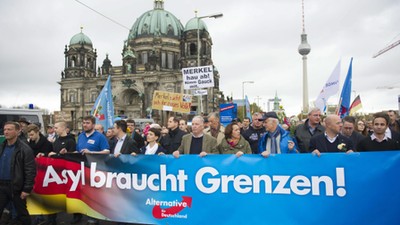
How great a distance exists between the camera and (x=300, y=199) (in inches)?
204

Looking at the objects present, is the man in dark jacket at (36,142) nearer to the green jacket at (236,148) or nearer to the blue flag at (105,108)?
the green jacket at (236,148)

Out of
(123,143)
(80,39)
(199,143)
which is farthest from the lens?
(80,39)

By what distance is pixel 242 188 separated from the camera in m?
5.51

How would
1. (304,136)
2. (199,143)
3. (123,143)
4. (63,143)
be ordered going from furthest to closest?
(63,143) → (304,136) → (123,143) → (199,143)

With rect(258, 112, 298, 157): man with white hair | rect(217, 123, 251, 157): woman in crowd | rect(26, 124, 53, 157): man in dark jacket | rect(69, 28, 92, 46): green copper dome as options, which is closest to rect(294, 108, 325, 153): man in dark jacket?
rect(258, 112, 298, 157): man with white hair

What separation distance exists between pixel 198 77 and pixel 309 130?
8818mm

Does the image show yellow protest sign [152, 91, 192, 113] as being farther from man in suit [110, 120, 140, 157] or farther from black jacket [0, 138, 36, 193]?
black jacket [0, 138, 36, 193]

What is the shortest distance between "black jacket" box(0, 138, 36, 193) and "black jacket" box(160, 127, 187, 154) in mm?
3010

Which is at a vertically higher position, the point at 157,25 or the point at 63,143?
the point at 157,25

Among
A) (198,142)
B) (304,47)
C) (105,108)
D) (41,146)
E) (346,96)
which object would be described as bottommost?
(41,146)

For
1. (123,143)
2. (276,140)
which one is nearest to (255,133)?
(276,140)

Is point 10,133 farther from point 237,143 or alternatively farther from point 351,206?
point 351,206

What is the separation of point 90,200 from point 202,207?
7.32ft

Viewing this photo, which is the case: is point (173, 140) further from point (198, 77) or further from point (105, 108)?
point (198, 77)
